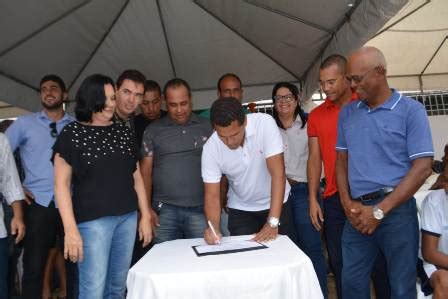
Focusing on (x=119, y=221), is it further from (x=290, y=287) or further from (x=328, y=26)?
(x=328, y=26)

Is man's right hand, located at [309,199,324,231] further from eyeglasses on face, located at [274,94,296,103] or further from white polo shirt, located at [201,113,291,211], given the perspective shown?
eyeglasses on face, located at [274,94,296,103]

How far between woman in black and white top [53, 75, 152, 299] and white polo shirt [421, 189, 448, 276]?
1432 millimetres

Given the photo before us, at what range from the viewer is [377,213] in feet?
5.66

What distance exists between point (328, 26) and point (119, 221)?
2405 mm

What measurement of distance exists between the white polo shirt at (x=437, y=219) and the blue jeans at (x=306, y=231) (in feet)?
2.27

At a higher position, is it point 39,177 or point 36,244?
point 39,177

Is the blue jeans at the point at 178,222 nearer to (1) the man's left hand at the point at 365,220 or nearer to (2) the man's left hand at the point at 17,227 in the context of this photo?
(2) the man's left hand at the point at 17,227

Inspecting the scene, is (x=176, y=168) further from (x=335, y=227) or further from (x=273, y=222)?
(x=335, y=227)

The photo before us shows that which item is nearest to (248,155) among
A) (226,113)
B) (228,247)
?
(226,113)

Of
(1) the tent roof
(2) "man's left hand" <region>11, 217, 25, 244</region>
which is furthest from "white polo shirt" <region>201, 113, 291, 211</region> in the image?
(1) the tent roof

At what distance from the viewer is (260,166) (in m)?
2.16

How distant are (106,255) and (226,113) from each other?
860 millimetres

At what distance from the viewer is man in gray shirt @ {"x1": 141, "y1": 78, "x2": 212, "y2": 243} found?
2461 mm

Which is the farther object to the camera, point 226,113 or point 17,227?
point 17,227
